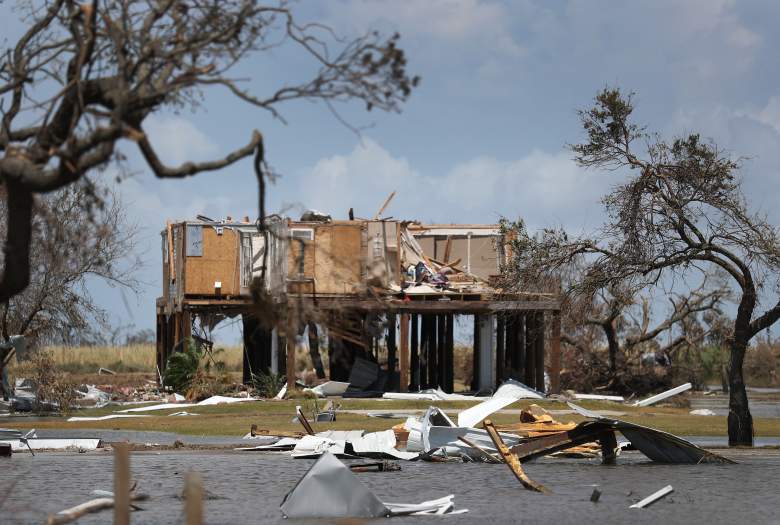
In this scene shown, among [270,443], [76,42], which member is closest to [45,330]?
[270,443]

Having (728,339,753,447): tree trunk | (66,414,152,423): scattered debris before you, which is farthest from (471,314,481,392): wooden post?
(728,339,753,447): tree trunk

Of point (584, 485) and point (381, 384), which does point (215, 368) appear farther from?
point (584, 485)

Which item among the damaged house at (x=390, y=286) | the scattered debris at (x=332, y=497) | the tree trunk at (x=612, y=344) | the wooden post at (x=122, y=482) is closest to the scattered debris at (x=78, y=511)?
the wooden post at (x=122, y=482)

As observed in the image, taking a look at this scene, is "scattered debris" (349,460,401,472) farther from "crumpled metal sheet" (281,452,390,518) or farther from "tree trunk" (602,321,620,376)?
"tree trunk" (602,321,620,376)

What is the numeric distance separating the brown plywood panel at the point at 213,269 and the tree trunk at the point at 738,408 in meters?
21.5

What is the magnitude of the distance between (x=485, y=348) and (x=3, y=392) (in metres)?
15.9

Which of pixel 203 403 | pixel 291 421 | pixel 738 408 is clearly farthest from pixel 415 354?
pixel 738 408

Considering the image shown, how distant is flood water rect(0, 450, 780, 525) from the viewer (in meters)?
15.1

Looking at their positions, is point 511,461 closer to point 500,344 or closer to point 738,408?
point 738,408

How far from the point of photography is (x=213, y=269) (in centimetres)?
4197

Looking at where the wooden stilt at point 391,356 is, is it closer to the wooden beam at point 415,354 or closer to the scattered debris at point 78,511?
the wooden beam at point 415,354

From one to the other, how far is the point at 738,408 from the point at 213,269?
22429 millimetres

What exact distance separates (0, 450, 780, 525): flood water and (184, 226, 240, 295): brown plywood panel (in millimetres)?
18684

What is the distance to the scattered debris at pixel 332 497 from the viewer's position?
14.3 meters
